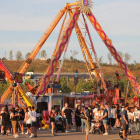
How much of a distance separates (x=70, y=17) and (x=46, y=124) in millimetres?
17744

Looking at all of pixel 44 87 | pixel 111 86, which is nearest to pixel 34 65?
pixel 111 86

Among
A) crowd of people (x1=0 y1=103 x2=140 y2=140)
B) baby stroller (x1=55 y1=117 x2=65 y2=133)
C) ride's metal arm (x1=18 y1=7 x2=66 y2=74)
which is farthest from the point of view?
ride's metal arm (x1=18 y1=7 x2=66 y2=74)

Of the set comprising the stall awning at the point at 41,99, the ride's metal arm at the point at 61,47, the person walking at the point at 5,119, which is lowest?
the person walking at the point at 5,119

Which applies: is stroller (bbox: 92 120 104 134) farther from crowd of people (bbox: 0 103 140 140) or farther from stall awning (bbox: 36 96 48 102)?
stall awning (bbox: 36 96 48 102)

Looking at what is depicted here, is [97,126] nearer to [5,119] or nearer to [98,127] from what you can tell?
[98,127]

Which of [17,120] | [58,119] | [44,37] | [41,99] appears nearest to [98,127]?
[58,119]

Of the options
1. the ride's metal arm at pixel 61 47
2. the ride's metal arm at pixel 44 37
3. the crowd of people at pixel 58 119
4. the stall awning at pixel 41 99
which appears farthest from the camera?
the ride's metal arm at pixel 44 37

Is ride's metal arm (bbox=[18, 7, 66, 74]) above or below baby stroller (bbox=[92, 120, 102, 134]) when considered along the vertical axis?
above

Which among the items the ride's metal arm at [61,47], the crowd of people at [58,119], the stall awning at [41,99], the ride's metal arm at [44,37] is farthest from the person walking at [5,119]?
the ride's metal arm at [44,37]

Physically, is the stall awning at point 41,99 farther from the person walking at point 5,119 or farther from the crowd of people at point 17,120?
the person walking at point 5,119

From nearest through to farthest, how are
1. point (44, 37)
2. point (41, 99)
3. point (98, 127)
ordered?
point (98, 127) < point (41, 99) < point (44, 37)

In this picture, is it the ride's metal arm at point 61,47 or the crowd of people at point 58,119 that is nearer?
the crowd of people at point 58,119

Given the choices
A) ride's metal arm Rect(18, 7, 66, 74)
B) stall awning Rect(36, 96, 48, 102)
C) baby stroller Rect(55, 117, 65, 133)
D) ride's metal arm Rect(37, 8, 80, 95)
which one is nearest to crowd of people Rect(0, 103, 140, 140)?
baby stroller Rect(55, 117, 65, 133)

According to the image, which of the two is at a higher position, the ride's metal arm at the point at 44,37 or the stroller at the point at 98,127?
the ride's metal arm at the point at 44,37
